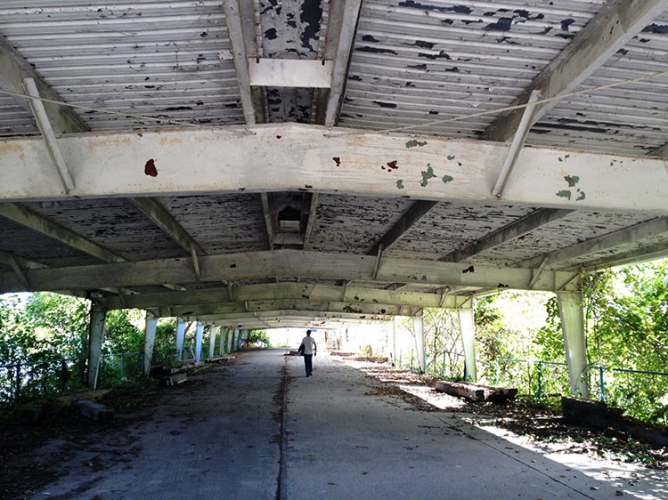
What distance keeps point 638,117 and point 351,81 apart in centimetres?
259

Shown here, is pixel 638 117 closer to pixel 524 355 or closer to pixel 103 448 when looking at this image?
pixel 103 448

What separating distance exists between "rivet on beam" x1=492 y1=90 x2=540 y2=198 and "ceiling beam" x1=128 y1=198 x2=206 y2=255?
4.15 metres

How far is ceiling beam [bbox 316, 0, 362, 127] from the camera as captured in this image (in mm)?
2873

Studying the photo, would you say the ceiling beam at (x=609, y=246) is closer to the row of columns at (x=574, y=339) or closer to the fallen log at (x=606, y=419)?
the row of columns at (x=574, y=339)

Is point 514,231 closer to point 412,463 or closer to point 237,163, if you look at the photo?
point 412,463

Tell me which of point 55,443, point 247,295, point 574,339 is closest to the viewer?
point 55,443

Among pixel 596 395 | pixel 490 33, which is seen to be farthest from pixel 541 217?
pixel 596 395

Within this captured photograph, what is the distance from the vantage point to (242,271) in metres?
9.63

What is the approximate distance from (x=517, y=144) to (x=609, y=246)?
15.8 ft

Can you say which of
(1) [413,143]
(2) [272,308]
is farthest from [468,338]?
(1) [413,143]

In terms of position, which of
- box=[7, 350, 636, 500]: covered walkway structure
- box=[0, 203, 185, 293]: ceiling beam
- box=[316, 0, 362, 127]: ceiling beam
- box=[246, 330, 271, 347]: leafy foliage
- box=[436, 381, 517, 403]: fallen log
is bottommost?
box=[7, 350, 636, 500]: covered walkway structure

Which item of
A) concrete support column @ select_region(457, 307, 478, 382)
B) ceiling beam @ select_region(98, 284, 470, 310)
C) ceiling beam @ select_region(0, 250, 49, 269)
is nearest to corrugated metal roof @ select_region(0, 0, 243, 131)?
ceiling beam @ select_region(0, 250, 49, 269)

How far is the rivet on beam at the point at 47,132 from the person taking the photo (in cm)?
359

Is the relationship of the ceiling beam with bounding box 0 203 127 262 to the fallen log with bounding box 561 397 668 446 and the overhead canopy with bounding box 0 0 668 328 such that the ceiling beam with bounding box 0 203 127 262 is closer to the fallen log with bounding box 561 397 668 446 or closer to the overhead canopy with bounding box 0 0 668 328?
the overhead canopy with bounding box 0 0 668 328
